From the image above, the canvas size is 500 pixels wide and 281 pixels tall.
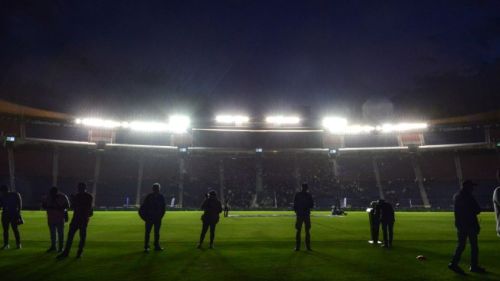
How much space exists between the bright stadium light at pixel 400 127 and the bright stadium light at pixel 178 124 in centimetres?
3049

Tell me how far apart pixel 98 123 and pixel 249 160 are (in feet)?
82.1

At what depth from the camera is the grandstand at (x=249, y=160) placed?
177ft

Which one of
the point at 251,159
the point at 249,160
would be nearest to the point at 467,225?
the point at 249,160

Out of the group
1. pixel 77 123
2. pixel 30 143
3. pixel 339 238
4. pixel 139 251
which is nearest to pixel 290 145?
pixel 77 123

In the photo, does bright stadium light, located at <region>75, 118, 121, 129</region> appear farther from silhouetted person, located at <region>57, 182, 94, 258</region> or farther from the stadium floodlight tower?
silhouetted person, located at <region>57, 182, 94, 258</region>

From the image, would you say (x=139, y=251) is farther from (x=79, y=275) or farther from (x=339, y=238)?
(x=339, y=238)

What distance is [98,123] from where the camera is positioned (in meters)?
55.2

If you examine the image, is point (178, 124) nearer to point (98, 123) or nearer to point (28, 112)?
point (98, 123)

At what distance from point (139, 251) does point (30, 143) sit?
48.6 m

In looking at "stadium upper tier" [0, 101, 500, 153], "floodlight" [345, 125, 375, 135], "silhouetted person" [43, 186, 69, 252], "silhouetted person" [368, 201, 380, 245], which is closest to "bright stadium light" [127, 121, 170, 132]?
"stadium upper tier" [0, 101, 500, 153]

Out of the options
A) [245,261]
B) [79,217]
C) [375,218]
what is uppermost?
[79,217]

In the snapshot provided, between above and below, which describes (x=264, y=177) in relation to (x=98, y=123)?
below

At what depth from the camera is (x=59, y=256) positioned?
11.0 meters

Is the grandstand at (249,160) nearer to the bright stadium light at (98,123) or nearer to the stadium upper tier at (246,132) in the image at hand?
the stadium upper tier at (246,132)
